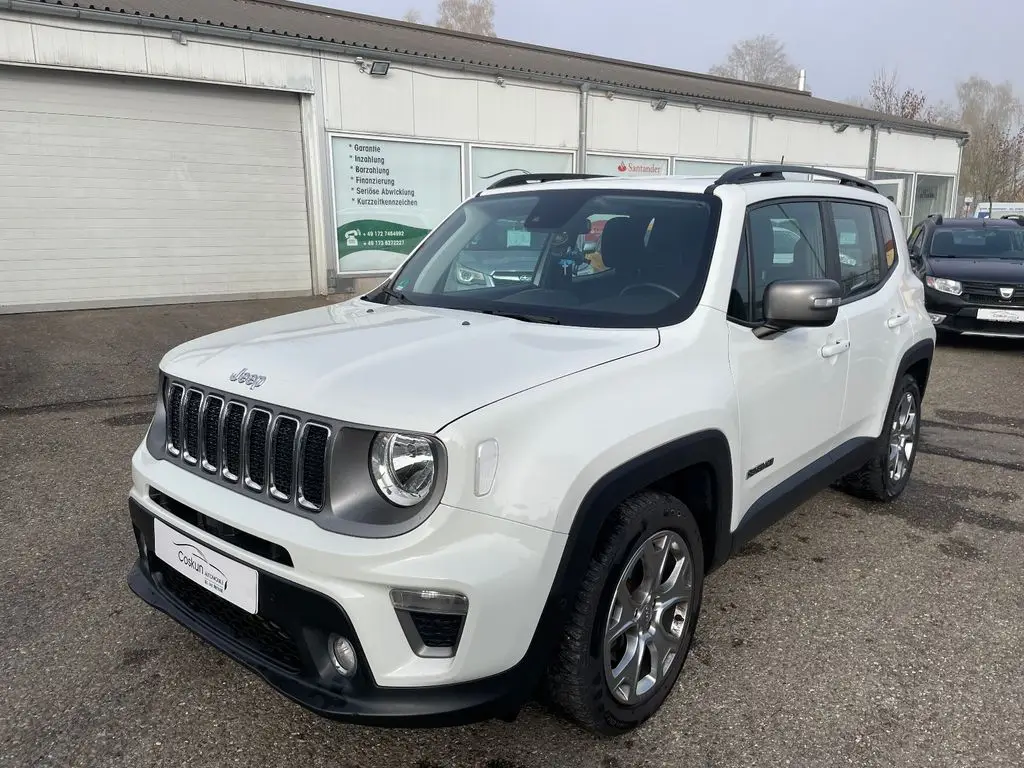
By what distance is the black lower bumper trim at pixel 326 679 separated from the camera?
1986 millimetres

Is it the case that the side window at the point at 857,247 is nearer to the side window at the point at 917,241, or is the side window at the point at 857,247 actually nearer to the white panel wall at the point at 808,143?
the side window at the point at 917,241

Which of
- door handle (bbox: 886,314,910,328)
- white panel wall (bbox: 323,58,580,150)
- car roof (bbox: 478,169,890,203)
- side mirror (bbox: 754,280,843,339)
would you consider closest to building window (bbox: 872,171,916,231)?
white panel wall (bbox: 323,58,580,150)

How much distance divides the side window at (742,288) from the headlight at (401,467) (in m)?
1.39

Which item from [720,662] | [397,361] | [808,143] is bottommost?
[720,662]

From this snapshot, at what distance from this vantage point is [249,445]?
7.44 feet

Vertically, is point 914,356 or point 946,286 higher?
point 914,356

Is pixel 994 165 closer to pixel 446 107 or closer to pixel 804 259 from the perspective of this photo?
pixel 446 107

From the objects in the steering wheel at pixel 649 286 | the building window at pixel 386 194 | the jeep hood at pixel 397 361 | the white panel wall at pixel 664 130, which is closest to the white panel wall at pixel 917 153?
the white panel wall at pixel 664 130

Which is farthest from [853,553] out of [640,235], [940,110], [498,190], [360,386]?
[940,110]

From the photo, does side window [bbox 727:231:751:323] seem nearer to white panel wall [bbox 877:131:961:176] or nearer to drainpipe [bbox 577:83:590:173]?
drainpipe [bbox 577:83:590:173]

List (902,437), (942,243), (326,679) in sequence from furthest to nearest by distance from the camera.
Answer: (942,243) < (902,437) < (326,679)

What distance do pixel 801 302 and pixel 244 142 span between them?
10.3 m

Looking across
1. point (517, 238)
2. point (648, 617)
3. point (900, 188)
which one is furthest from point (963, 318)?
point (900, 188)

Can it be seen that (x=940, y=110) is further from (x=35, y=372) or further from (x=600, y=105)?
(x=35, y=372)
